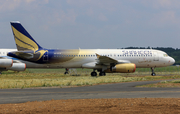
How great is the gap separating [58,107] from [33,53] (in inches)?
1032

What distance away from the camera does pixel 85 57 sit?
37.6 metres

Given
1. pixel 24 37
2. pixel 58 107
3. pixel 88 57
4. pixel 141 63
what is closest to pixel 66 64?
pixel 88 57

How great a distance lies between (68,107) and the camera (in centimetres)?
1035

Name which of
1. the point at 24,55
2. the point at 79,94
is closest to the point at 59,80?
the point at 24,55

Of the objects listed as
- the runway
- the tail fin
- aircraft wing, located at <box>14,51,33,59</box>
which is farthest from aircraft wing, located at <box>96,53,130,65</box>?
the runway

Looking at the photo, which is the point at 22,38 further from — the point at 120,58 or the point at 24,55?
the point at 120,58

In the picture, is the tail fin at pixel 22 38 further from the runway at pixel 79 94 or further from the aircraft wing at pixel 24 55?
the runway at pixel 79 94

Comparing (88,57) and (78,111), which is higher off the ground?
(88,57)

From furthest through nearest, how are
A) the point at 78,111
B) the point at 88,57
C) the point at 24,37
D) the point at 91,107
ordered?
the point at 88,57 < the point at 24,37 < the point at 91,107 < the point at 78,111

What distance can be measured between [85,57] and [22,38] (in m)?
8.80

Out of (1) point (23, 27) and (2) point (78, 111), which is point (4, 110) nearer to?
(2) point (78, 111)

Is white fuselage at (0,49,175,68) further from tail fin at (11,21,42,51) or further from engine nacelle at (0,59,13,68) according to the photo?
engine nacelle at (0,59,13,68)

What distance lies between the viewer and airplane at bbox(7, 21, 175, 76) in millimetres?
35469

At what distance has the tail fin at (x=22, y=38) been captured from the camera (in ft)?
116
